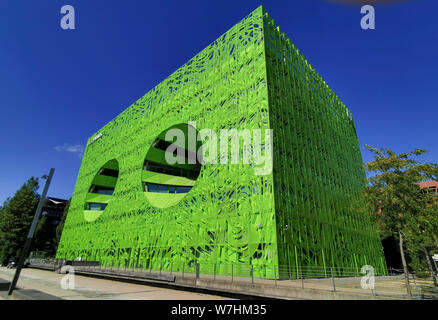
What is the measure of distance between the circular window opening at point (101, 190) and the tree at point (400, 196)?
38765 millimetres

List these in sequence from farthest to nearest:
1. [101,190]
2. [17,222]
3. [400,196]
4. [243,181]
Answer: [101,190], [17,222], [243,181], [400,196]

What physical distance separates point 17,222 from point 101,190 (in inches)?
596

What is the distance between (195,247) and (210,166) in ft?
23.0

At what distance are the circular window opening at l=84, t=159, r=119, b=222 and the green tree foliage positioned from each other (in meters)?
12.2

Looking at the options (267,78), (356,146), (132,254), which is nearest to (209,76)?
(267,78)

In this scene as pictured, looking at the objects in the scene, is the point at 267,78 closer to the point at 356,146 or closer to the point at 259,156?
the point at 259,156

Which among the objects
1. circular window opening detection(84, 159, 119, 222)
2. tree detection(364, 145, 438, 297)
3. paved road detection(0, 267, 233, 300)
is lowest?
paved road detection(0, 267, 233, 300)

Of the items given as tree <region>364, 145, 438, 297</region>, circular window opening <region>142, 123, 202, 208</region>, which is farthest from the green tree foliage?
tree <region>364, 145, 438, 297</region>

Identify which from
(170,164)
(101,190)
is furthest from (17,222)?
(170,164)

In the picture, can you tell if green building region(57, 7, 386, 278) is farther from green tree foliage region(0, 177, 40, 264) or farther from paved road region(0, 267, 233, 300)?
green tree foliage region(0, 177, 40, 264)

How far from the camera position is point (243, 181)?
1847cm

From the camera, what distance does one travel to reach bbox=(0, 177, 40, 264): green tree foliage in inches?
1611

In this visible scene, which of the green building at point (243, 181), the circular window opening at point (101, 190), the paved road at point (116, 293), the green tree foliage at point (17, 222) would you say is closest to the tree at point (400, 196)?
the green building at point (243, 181)

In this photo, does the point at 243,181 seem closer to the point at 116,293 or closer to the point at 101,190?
the point at 116,293
